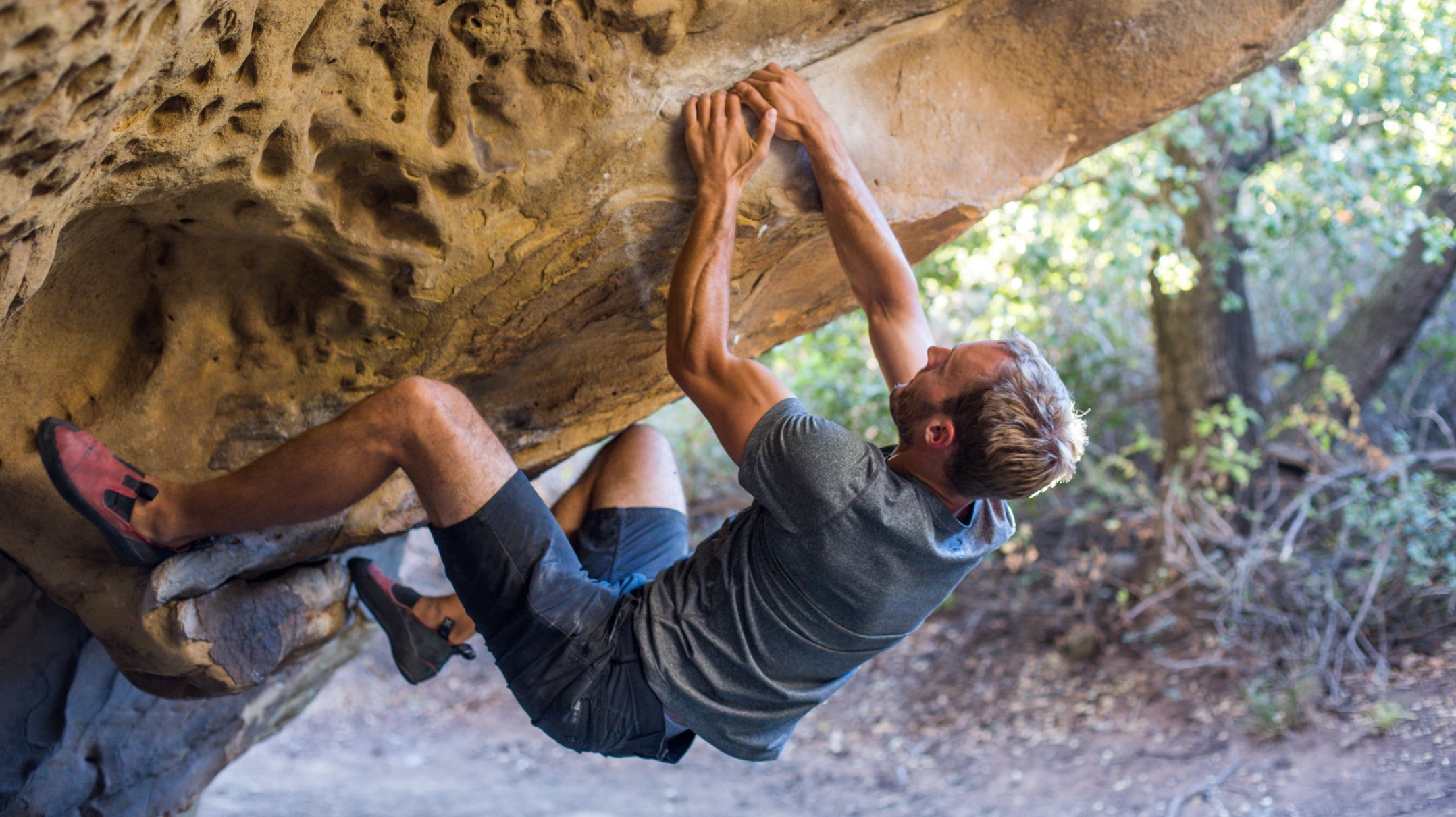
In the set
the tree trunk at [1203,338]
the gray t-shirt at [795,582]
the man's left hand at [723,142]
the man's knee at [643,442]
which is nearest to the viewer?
the gray t-shirt at [795,582]

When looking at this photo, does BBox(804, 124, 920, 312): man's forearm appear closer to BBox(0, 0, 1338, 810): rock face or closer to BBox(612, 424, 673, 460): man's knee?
BBox(0, 0, 1338, 810): rock face

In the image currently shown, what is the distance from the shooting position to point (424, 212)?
7.48 ft

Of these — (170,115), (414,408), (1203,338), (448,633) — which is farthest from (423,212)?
(1203,338)

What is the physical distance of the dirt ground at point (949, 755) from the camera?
4.12 meters

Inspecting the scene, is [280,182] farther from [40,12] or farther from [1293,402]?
[1293,402]

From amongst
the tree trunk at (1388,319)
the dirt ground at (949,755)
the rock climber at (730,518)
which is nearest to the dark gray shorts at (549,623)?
the rock climber at (730,518)

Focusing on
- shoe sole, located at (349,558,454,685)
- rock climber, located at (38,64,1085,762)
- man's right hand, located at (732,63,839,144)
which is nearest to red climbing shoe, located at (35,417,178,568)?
rock climber, located at (38,64,1085,762)

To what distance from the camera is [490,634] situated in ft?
7.70

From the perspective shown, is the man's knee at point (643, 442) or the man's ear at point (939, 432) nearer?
the man's ear at point (939, 432)

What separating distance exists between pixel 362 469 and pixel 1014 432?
1.38 metres

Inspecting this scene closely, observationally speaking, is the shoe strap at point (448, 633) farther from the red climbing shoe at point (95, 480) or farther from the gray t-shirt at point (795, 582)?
the red climbing shoe at point (95, 480)

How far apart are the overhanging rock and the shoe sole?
0.18 meters

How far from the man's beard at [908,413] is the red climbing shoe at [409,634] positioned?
1.29 metres

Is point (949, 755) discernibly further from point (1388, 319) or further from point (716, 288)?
point (716, 288)
